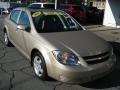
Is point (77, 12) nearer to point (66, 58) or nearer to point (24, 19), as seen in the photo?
point (24, 19)

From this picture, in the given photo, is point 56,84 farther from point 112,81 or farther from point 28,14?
point 28,14

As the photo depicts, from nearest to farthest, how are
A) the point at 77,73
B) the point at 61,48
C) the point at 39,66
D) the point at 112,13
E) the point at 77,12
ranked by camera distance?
the point at 77,73 < the point at 61,48 < the point at 39,66 < the point at 112,13 < the point at 77,12

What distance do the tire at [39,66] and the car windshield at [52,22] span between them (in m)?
0.67

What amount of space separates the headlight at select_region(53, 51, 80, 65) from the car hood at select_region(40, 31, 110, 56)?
12 cm

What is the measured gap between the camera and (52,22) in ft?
19.1

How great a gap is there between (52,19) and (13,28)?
1.54 meters

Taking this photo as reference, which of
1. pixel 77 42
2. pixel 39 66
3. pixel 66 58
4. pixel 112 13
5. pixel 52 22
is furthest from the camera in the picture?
pixel 112 13

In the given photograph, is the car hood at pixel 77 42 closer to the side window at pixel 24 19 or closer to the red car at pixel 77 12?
the side window at pixel 24 19

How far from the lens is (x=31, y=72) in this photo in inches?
223

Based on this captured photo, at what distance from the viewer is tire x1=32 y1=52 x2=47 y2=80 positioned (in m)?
4.83

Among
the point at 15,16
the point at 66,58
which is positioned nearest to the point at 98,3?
the point at 15,16

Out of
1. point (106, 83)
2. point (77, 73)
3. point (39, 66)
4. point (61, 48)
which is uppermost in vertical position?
point (61, 48)

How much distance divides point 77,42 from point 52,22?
1.17 meters

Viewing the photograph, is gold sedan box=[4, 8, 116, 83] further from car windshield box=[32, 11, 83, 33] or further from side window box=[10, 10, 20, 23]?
side window box=[10, 10, 20, 23]
